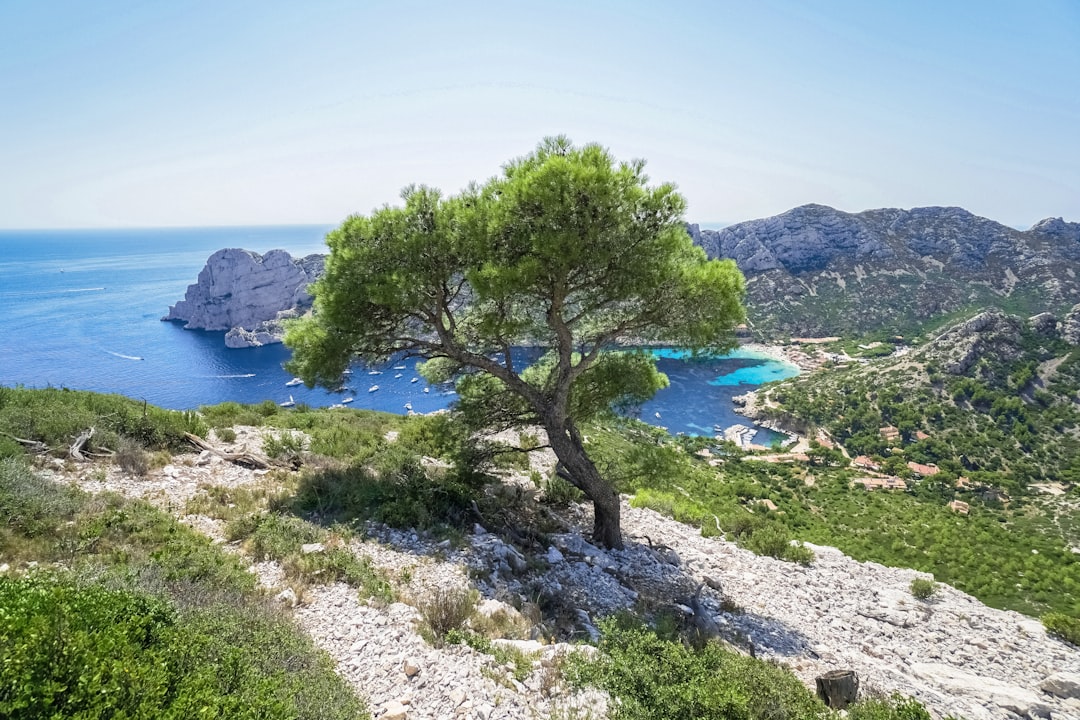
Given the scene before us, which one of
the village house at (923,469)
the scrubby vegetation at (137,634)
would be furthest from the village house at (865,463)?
the scrubby vegetation at (137,634)

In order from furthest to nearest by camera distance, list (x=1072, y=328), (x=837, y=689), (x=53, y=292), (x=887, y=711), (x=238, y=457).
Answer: (x=53, y=292), (x=1072, y=328), (x=238, y=457), (x=837, y=689), (x=887, y=711)

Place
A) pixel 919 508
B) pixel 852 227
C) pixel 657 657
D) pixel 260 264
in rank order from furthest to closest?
1. pixel 852 227
2. pixel 260 264
3. pixel 919 508
4. pixel 657 657

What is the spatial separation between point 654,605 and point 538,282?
246 inches

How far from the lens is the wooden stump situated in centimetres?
608

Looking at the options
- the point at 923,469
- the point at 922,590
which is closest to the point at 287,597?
the point at 922,590

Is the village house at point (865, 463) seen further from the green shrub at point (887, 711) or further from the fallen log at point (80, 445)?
the fallen log at point (80, 445)

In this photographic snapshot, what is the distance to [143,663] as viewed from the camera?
3371 mm

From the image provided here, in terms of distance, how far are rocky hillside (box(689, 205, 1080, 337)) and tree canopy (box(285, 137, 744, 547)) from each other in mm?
95530

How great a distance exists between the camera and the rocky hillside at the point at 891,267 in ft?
344

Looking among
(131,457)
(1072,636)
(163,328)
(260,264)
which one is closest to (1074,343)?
(1072,636)

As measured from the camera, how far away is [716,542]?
13.0 m

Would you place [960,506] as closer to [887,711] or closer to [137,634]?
[887,711]

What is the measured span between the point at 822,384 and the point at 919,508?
47020 mm

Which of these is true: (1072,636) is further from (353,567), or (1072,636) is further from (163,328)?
(163,328)
